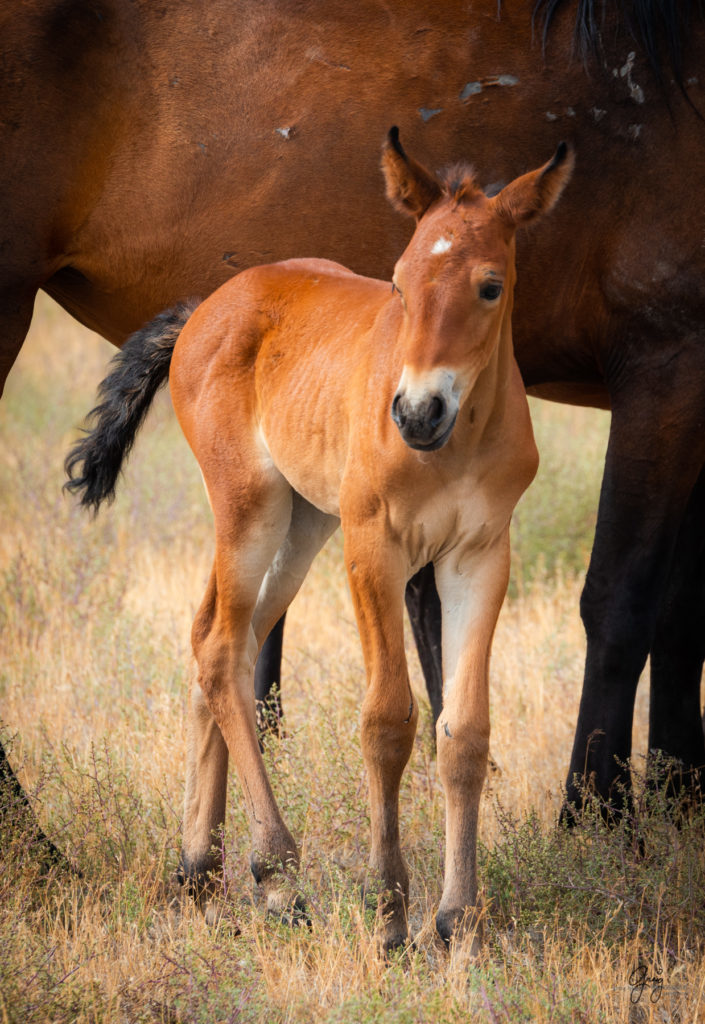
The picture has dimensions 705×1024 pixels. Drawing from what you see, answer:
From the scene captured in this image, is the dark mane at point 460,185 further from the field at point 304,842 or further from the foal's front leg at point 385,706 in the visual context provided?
the field at point 304,842

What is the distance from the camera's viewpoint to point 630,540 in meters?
3.78

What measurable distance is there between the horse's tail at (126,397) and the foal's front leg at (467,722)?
129 cm

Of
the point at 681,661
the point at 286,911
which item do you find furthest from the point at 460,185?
the point at 681,661

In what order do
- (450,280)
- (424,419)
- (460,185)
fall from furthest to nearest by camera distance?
(460,185) → (450,280) → (424,419)

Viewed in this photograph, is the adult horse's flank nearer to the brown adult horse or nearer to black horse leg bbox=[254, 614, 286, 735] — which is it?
the brown adult horse

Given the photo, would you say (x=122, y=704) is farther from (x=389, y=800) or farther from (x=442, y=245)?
(x=442, y=245)

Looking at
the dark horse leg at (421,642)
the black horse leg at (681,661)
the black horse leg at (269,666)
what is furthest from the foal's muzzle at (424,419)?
the black horse leg at (269,666)

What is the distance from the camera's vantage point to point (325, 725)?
4.46 meters

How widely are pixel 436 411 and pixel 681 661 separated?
211 cm

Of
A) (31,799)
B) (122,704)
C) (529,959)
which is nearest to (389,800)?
(529,959)

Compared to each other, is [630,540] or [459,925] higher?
[630,540]

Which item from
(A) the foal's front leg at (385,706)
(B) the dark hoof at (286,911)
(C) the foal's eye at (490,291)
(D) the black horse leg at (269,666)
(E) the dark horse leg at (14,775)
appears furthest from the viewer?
(D) the black horse leg at (269,666)

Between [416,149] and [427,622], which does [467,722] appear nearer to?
[427,622]

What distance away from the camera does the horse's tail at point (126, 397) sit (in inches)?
147
